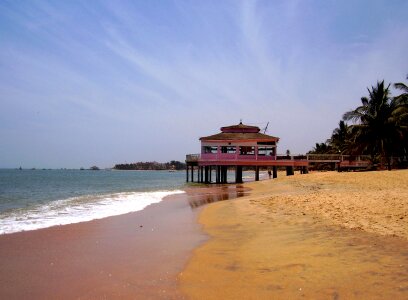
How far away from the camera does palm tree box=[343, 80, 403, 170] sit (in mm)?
31078

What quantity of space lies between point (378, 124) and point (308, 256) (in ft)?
97.2

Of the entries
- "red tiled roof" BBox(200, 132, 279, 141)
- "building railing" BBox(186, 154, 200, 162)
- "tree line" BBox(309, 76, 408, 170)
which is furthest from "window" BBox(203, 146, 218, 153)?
"tree line" BBox(309, 76, 408, 170)

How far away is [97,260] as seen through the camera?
6406 mm

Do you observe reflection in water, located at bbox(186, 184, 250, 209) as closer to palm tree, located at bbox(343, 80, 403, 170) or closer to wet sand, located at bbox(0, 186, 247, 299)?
wet sand, located at bbox(0, 186, 247, 299)

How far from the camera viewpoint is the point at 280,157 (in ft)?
118

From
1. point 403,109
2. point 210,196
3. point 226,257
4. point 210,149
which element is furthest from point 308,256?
point 210,149

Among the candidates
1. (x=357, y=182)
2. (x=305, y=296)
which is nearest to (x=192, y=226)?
(x=305, y=296)

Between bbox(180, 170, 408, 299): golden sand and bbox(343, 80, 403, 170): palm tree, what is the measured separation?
23357 millimetres

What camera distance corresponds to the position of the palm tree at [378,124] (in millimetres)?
31078

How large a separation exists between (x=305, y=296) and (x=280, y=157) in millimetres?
32462

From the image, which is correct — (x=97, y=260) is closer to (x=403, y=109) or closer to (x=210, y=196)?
(x=210, y=196)

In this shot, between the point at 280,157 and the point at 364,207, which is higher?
the point at 280,157

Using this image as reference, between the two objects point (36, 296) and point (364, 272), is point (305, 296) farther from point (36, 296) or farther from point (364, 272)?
point (36, 296)

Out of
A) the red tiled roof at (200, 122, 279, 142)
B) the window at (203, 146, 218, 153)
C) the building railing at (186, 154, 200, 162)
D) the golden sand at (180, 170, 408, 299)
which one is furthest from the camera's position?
the building railing at (186, 154, 200, 162)
